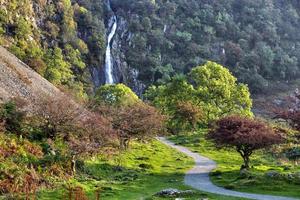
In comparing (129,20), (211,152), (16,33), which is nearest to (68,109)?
(211,152)

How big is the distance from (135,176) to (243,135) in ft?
39.1

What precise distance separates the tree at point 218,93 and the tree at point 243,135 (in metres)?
47.3

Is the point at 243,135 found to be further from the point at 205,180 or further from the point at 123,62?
the point at 123,62

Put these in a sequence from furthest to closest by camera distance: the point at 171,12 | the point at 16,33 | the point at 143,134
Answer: the point at 171,12, the point at 16,33, the point at 143,134

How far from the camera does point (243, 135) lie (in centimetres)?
4925

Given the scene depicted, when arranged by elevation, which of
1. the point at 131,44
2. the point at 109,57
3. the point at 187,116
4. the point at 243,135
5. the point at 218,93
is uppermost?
the point at 131,44

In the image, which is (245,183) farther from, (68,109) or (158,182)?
(68,109)

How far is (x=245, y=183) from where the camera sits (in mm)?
42594

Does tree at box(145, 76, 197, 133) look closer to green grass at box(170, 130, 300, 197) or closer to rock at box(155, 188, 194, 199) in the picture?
green grass at box(170, 130, 300, 197)

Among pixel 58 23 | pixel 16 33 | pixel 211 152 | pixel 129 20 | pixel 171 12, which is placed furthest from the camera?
pixel 171 12

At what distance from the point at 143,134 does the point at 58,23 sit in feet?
302

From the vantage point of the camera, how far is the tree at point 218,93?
4018 inches

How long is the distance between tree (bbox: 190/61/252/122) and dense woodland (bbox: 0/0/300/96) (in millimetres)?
32646

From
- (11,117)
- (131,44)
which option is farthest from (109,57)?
(11,117)
